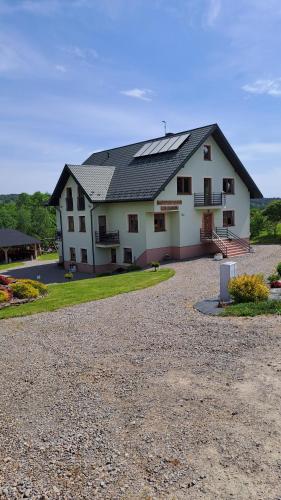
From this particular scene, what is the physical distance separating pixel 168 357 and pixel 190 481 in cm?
430

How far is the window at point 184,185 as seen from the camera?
93.8 feet

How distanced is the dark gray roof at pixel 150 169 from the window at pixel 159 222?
2.29 m

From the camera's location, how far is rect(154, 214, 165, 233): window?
28.3 m

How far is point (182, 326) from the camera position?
11.9 meters

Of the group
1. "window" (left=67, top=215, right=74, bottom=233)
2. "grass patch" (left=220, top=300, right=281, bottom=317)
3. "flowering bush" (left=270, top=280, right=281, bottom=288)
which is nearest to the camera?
"grass patch" (left=220, top=300, right=281, bottom=317)

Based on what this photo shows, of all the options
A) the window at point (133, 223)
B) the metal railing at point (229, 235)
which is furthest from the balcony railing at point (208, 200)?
the window at point (133, 223)

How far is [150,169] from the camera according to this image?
2889 cm

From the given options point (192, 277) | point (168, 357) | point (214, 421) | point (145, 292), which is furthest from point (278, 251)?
point (214, 421)

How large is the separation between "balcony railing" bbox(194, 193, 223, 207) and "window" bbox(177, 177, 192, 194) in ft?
2.58

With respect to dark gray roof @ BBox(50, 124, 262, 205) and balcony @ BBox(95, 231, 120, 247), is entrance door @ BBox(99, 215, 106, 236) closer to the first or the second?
balcony @ BBox(95, 231, 120, 247)

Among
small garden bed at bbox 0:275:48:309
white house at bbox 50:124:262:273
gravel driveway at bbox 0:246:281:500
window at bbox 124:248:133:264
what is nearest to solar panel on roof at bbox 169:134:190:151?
white house at bbox 50:124:262:273

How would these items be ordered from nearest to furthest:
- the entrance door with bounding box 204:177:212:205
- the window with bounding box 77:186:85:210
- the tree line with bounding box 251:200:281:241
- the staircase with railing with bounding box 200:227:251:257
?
the staircase with railing with bounding box 200:227:251:257 → the entrance door with bounding box 204:177:212:205 → the window with bounding box 77:186:85:210 → the tree line with bounding box 251:200:281:241

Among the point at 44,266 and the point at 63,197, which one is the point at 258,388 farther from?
the point at 44,266

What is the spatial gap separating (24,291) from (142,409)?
11314 millimetres
